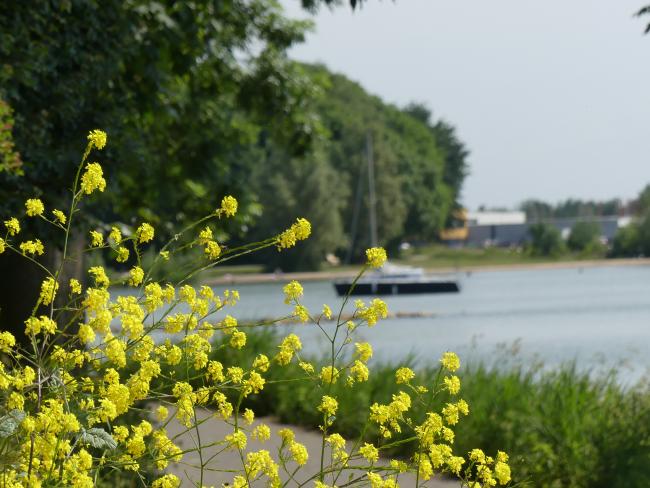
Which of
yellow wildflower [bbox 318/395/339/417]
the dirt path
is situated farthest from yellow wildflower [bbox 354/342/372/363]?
the dirt path

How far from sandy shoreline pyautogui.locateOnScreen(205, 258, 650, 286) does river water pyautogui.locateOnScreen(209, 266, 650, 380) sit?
1.32 m

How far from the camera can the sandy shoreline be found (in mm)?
68656

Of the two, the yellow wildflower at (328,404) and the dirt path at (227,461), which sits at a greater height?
the yellow wildflower at (328,404)

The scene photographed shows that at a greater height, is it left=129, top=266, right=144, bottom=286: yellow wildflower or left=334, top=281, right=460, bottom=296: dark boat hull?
left=129, top=266, right=144, bottom=286: yellow wildflower

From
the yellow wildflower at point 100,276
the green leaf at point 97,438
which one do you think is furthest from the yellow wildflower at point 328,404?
the yellow wildflower at point 100,276

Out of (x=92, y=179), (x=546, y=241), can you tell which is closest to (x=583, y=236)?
(x=546, y=241)

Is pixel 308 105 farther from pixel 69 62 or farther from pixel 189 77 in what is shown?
pixel 69 62

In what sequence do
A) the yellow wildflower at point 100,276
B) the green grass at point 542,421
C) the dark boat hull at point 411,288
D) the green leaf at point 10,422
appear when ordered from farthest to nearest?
the dark boat hull at point 411,288
the green grass at point 542,421
the yellow wildflower at point 100,276
the green leaf at point 10,422

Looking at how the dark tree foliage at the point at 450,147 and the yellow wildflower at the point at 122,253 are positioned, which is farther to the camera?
the dark tree foliage at the point at 450,147

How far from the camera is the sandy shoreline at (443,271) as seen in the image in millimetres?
68656

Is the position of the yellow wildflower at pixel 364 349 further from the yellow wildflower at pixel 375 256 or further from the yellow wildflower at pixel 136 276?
the yellow wildflower at pixel 136 276

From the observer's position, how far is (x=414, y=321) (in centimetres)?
4200

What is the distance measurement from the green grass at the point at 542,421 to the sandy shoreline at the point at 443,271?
52900 millimetres

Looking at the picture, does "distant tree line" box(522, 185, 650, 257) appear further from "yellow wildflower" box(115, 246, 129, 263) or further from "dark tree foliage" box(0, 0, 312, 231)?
"yellow wildflower" box(115, 246, 129, 263)
